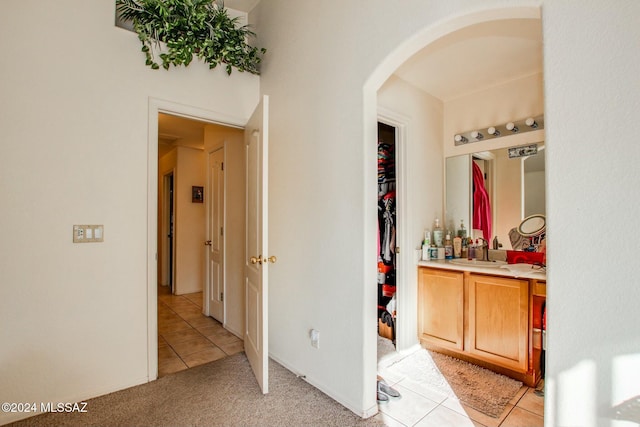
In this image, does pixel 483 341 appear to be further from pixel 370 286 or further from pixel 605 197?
pixel 605 197

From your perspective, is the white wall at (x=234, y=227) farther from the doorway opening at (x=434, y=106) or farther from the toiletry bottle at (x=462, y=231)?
the toiletry bottle at (x=462, y=231)

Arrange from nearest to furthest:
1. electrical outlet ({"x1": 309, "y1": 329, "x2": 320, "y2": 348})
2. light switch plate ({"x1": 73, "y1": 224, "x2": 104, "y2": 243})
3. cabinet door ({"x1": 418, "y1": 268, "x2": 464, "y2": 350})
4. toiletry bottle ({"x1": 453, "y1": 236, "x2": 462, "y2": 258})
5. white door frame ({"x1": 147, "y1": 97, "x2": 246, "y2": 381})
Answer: light switch plate ({"x1": 73, "y1": 224, "x2": 104, "y2": 243})
electrical outlet ({"x1": 309, "y1": 329, "x2": 320, "y2": 348})
white door frame ({"x1": 147, "y1": 97, "x2": 246, "y2": 381})
cabinet door ({"x1": 418, "y1": 268, "x2": 464, "y2": 350})
toiletry bottle ({"x1": 453, "y1": 236, "x2": 462, "y2": 258})

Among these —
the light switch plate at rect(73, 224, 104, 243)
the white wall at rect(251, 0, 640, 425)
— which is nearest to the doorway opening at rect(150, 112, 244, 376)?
the light switch plate at rect(73, 224, 104, 243)

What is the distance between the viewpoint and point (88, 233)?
2053mm

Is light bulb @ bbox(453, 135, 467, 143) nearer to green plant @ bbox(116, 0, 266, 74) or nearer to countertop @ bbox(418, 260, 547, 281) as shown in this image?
countertop @ bbox(418, 260, 547, 281)

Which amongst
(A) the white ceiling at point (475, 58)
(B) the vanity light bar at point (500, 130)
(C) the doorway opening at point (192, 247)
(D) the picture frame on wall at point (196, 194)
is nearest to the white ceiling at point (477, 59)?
(A) the white ceiling at point (475, 58)

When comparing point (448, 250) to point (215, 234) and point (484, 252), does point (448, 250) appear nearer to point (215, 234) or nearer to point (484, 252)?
point (484, 252)

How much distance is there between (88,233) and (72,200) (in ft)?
0.77

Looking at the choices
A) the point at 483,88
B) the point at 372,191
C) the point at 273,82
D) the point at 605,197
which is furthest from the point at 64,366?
the point at 483,88

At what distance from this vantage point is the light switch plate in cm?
202

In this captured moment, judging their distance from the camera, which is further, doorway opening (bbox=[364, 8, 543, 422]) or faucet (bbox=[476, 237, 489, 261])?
faucet (bbox=[476, 237, 489, 261])

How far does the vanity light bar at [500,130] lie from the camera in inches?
104

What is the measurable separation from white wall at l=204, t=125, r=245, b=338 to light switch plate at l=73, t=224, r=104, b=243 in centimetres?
123

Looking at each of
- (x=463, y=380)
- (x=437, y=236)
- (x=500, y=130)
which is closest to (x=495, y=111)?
(x=500, y=130)
